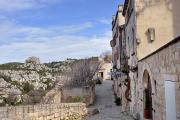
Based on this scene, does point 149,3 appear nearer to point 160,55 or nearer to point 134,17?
point 134,17

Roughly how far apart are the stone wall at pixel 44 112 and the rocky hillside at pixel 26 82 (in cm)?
300

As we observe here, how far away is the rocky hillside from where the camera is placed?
26278 millimetres

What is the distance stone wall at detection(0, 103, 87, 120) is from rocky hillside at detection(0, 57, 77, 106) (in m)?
3.00

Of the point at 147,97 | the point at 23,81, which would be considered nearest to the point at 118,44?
the point at 23,81

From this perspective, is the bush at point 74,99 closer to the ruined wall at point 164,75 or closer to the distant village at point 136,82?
the distant village at point 136,82

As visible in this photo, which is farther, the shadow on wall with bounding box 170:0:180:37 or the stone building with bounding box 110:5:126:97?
the stone building with bounding box 110:5:126:97

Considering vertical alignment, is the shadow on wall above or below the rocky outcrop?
above

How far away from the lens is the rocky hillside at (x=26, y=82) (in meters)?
26.3

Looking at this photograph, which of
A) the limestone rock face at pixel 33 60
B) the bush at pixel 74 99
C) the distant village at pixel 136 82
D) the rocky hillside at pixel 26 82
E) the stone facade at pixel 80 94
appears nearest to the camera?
the distant village at pixel 136 82

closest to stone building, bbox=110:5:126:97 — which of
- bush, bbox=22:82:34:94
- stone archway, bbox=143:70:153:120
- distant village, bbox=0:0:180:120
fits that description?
distant village, bbox=0:0:180:120

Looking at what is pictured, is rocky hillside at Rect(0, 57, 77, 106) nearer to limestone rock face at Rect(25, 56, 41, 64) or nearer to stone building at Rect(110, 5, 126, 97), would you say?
limestone rock face at Rect(25, 56, 41, 64)

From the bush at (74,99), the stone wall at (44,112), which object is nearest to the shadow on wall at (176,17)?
the stone wall at (44,112)

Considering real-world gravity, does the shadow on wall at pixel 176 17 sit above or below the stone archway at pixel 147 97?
above

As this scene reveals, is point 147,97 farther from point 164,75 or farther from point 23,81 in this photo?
point 23,81
